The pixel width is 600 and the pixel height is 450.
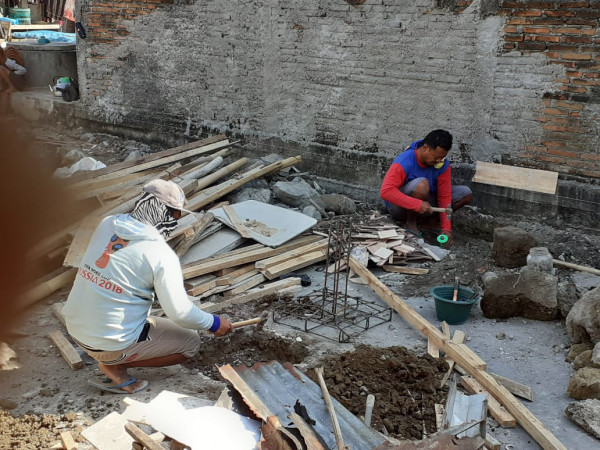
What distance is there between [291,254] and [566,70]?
3.77 m

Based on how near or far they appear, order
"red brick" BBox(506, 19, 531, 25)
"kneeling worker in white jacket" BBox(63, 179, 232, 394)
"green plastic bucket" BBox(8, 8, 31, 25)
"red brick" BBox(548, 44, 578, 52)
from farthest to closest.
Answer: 1. "green plastic bucket" BBox(8, 8, 31, 25)
2. "red brick" BBox(506, 19, 531, 25)
3. "red brick" BBox(548, 44, 578, 52)
4. "kneeling worker in white jacket" BBox(63, 179, 232, 394)

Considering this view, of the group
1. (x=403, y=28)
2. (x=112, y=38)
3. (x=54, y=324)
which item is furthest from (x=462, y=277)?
(x=112, y=38)

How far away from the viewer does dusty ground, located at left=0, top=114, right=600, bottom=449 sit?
4.59 m

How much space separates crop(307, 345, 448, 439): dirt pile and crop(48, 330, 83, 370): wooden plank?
1890mm

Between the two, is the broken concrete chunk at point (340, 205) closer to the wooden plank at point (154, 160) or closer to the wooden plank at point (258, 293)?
the wooden plank at point (154, 160)

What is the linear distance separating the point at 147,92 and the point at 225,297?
6.06 metres

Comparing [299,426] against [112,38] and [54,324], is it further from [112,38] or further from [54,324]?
[112,38]

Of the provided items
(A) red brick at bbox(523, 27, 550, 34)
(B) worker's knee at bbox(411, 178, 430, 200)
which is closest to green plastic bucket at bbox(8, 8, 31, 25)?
(B) worker's knee at bbox(411, 178, 430, 200)

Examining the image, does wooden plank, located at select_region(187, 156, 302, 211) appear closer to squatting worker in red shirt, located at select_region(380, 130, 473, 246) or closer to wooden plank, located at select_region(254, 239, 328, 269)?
wooden plank, located at select_region(254, 239, 328, 269)

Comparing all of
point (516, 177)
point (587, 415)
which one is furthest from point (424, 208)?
point (587, 415)

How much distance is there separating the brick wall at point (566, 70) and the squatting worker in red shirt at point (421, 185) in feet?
3.86

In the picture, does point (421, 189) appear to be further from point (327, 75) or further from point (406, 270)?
point (327, 75)

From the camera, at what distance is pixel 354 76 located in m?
9.23

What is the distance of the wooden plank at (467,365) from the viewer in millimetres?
4398
